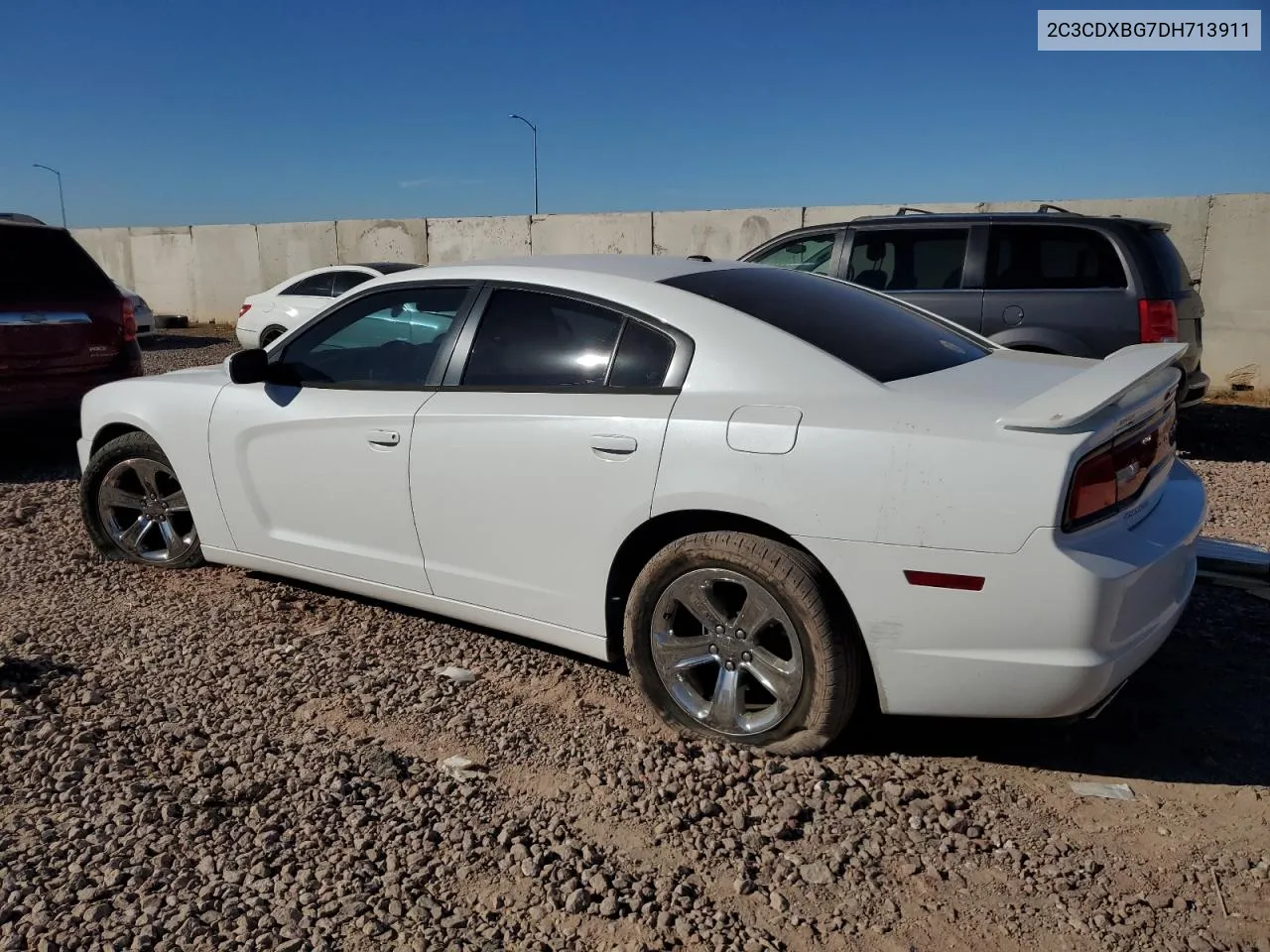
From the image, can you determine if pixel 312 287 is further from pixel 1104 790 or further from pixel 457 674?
pixel 1104 790

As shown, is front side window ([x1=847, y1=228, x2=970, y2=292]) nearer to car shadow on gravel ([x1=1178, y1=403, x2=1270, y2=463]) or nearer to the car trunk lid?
car shadow on gravel ([x1=1178, y1=403, x2=1270, y2=463])

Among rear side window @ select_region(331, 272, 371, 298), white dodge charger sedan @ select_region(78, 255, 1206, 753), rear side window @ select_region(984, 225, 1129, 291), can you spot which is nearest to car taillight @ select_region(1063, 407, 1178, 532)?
white dodge charger sedan @ select_region(78, 255, 1206, 753)

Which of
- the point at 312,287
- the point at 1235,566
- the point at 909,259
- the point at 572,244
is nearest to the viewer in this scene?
the point at 1235,566

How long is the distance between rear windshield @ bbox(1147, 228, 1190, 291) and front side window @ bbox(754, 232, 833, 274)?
2424 millimetres

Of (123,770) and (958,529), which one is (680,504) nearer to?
(958,529)

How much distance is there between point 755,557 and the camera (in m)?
2.98

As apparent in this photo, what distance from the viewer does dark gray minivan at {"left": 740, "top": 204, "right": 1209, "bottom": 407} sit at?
7.39 meters

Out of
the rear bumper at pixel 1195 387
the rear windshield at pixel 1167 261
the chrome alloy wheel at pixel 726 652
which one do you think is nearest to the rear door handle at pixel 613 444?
the chrome alloy wheel at pixel 726 652

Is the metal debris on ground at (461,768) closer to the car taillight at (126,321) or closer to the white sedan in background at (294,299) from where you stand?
the car taillight at (126,321)

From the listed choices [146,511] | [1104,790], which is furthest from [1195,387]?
[146,511]

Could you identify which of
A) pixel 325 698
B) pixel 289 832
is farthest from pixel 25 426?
pixel 289 832

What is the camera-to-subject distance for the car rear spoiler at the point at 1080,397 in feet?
8.61

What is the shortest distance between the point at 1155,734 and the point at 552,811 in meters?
2.01

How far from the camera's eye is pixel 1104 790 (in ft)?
9.77
